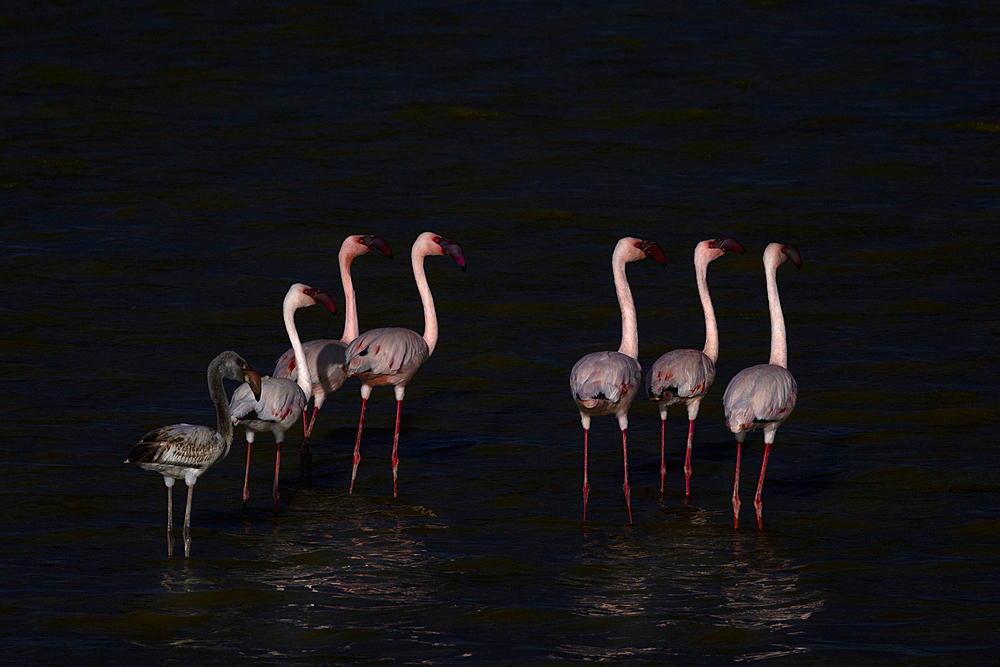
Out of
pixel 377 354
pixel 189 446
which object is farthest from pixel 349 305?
pixel 189 446

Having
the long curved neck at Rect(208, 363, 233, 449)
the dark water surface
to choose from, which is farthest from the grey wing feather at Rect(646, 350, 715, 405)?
the long curved neck at Rect(208, 363, 233, 449)

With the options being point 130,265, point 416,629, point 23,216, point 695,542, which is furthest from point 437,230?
point 416,629

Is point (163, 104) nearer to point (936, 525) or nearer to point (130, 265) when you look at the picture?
point (130, 265)

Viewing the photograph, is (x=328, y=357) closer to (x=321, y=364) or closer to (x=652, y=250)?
(x=321, y=364)

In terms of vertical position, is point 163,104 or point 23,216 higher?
point 163,104

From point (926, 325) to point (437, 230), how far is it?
19.7ft

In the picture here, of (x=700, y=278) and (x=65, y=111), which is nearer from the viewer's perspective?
(x=700, y=278)

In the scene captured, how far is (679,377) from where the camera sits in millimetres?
10734

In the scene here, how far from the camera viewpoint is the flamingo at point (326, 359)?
11.5 m

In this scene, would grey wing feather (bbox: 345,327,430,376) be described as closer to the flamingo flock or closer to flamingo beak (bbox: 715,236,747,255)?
the flamingo flock

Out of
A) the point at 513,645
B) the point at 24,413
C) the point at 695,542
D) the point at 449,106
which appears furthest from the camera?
the point at 449,106

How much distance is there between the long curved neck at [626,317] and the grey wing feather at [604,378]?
0.51 m

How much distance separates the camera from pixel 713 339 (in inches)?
451

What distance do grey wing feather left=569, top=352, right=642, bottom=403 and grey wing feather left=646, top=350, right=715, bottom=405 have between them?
26 cm
